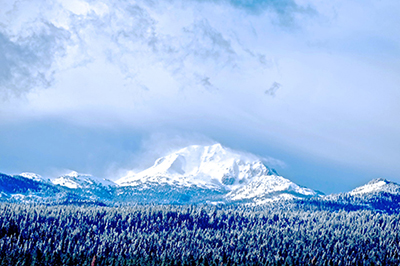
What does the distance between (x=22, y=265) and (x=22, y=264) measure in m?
0.97

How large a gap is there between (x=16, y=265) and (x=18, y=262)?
12.5ft

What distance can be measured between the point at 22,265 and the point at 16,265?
263 cm

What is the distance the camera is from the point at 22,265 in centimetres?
19625

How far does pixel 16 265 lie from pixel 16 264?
318cm

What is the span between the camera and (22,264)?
197 meters

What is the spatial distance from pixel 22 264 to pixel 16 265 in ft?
9.23

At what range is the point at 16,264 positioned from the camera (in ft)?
650

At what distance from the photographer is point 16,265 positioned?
640 ft

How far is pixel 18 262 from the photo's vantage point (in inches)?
7830
